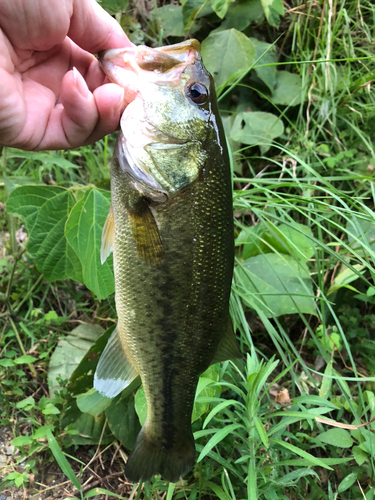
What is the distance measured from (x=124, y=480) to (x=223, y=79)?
2.91 meters

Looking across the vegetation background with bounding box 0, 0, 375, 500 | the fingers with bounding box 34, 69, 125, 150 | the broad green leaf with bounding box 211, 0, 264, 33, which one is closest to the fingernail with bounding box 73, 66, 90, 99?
the fingers with bounding box 34, 69, 125, 150

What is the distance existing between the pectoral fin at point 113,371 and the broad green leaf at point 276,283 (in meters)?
0.87

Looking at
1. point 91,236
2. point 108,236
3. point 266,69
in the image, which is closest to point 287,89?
point 266,69

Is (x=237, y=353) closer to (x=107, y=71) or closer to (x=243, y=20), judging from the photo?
(x=107, y=71)

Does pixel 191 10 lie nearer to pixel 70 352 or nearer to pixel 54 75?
pixel 54 75

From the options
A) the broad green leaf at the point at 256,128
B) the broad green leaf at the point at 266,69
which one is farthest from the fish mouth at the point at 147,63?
the broad green leaf at the point at 266,69

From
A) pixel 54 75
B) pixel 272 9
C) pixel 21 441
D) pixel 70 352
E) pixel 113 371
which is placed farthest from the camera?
pixel 272 9

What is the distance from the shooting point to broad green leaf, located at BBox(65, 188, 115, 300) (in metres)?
1.73

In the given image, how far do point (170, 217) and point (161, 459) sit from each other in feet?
3.36

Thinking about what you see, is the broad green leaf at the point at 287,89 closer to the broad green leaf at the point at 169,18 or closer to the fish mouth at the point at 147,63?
the broad green leaf at the point at 169,18

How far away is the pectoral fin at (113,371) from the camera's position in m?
1.41

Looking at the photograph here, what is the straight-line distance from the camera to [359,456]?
1754 mm

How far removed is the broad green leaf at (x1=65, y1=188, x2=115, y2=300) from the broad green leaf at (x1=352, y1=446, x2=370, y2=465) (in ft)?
4.91

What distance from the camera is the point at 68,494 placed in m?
1.87
